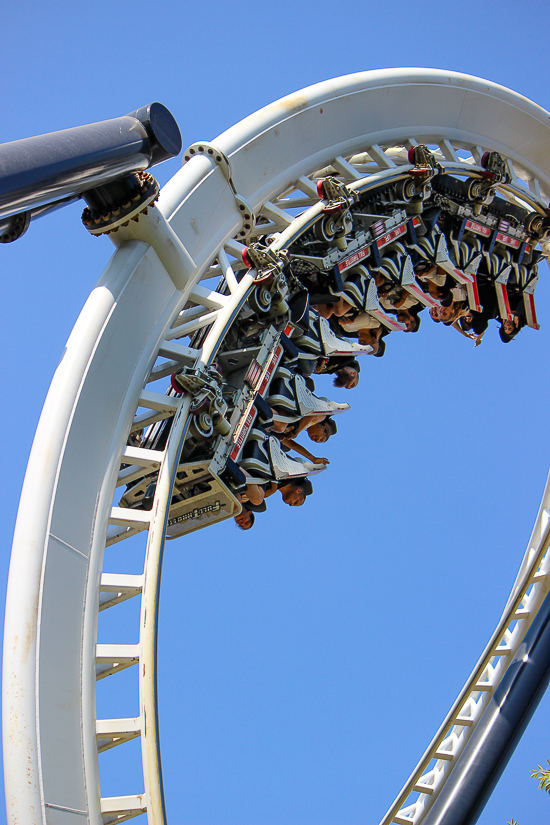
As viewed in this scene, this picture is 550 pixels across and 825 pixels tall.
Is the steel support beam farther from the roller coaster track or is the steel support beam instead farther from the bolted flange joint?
the bolted flange joint

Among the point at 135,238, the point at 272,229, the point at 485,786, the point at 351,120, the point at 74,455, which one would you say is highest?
the point at 351,120

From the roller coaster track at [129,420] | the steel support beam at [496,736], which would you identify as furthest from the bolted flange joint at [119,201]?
the steel support beam at [496,736]

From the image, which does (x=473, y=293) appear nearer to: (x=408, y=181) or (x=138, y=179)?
(x=408, y=181)

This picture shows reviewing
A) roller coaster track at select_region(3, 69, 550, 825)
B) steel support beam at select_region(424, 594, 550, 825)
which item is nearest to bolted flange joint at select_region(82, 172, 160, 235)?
roller coaster track at select_region(3, 69, 550, 825)

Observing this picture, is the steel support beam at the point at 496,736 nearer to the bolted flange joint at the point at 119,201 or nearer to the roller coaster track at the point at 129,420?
the roller coaster track at the point at 129,420

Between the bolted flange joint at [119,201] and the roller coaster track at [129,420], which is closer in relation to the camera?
the roller coaster track at [129,420]

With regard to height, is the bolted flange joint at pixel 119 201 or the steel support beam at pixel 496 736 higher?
the bolted flange joint at pixel 119 201

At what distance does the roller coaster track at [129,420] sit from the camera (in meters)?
6.28

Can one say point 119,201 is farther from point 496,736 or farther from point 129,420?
point 496,736

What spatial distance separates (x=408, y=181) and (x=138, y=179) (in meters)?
5.92

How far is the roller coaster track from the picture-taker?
20.6 ft

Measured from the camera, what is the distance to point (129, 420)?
7.90 metres

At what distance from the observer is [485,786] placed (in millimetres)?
12648

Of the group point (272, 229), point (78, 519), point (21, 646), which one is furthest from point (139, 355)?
A: point (272, 229)
